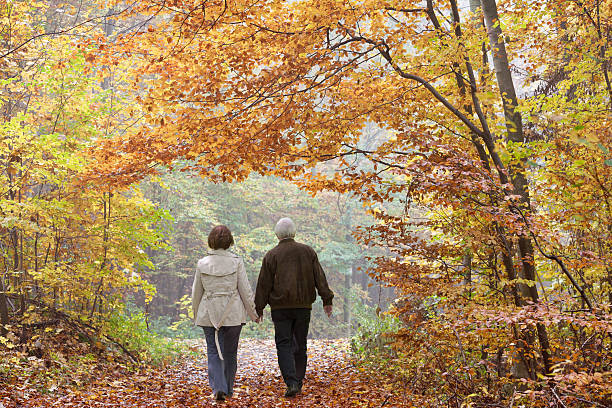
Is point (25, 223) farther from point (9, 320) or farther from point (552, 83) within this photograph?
point (552, 83)

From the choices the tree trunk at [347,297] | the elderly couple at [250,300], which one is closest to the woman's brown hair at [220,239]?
the elderly couple at [250,300]

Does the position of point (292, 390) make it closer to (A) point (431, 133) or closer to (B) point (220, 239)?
(B) point (220, 239)

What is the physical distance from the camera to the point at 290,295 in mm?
6539

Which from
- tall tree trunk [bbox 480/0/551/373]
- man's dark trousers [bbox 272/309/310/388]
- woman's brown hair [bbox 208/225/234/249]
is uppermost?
tall tree trunk [bbox 480/0/551/373]

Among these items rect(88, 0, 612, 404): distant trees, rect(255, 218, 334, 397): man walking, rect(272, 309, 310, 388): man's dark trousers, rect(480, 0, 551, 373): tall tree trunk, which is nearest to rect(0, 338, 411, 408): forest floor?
rect(272, 309, 310, 388): man's dark trousers

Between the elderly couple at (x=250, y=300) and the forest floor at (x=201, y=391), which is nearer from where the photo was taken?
the forest floor at (x=201, y=391)

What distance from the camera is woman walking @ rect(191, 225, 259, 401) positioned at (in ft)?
20.7

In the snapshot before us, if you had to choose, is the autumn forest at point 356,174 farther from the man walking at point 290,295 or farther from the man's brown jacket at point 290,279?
the man's brown jacket at point 290,279

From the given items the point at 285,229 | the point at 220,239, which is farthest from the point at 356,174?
the point at 220,239

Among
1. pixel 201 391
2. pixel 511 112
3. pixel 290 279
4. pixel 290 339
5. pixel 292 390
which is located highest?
pixel 511 112

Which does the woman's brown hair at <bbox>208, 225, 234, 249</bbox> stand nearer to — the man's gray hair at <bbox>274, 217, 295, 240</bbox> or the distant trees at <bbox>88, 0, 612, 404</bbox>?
the man's gray hair at <bbox>274, 217, 295, 240</bbox>

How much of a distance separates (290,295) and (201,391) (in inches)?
72.6

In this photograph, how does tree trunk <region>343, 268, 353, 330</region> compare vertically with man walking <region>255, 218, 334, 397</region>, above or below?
below

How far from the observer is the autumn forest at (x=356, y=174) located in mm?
5188
